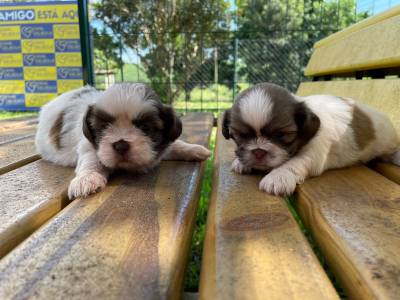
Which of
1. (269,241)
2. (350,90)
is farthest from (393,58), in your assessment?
(269,241)

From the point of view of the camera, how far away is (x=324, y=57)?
15.6 ft

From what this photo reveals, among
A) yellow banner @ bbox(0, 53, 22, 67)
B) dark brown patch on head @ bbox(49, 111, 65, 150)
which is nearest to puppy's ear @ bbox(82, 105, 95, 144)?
dark brown patch on head @ bbox(49, 111, 65, 150)

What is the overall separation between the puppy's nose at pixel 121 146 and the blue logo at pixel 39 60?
7.04 metres

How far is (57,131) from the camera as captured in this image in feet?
10.5

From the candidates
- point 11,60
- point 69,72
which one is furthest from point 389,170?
point 11,60

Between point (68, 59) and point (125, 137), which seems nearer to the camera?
point (125, 137)

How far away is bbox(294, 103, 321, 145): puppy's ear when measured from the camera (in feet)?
8.16

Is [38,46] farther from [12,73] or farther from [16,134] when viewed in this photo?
[16,134]

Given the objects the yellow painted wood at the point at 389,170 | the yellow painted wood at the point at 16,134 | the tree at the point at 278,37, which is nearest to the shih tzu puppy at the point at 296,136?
the yellow painted wood at the point at 389,170

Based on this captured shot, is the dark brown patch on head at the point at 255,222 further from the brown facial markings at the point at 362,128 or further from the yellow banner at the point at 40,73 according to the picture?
the yellow banner at the point at 40,73

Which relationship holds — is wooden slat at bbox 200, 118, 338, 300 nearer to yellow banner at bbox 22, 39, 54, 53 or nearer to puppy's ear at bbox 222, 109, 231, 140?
puppy's ear at bbox 222, 109, 231, 140

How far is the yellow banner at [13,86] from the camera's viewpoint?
362 inches

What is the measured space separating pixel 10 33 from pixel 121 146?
7.91 m

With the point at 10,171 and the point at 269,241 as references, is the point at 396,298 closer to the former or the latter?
the point at 269,241
